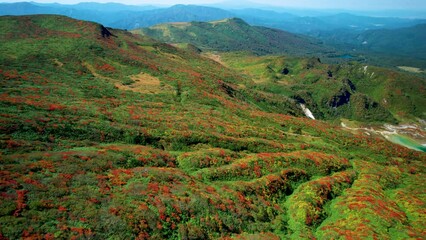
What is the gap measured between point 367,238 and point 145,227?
2835 cm

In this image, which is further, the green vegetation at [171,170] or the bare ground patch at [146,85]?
the bare ground patch at [146,85]

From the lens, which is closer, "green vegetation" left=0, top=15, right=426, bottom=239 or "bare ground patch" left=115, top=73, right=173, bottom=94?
"green vegetation" left=0, top=15, right=426, bottom=239

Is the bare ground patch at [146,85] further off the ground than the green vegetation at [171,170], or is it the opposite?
the bare ground patch at [146,85]

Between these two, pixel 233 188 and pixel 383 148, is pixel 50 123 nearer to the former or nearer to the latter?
pixel 233 188

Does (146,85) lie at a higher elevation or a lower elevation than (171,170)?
higher

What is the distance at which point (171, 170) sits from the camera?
139ft

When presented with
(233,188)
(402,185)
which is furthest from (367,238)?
(402,185)

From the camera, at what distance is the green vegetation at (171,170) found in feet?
92.6

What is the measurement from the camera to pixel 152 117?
63156 mm

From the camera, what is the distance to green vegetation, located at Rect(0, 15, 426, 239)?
28234 mm

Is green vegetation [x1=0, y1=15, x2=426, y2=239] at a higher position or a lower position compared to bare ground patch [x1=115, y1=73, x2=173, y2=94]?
lower

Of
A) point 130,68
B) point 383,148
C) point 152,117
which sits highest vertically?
point 130,68

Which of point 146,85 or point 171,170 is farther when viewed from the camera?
Result: point 146,85

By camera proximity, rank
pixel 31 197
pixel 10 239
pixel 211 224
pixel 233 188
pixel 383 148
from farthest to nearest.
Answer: pixel 383 148 → pixel 233 188 → pixel 211 224 → pixel 31 197 → pixel 10 239
